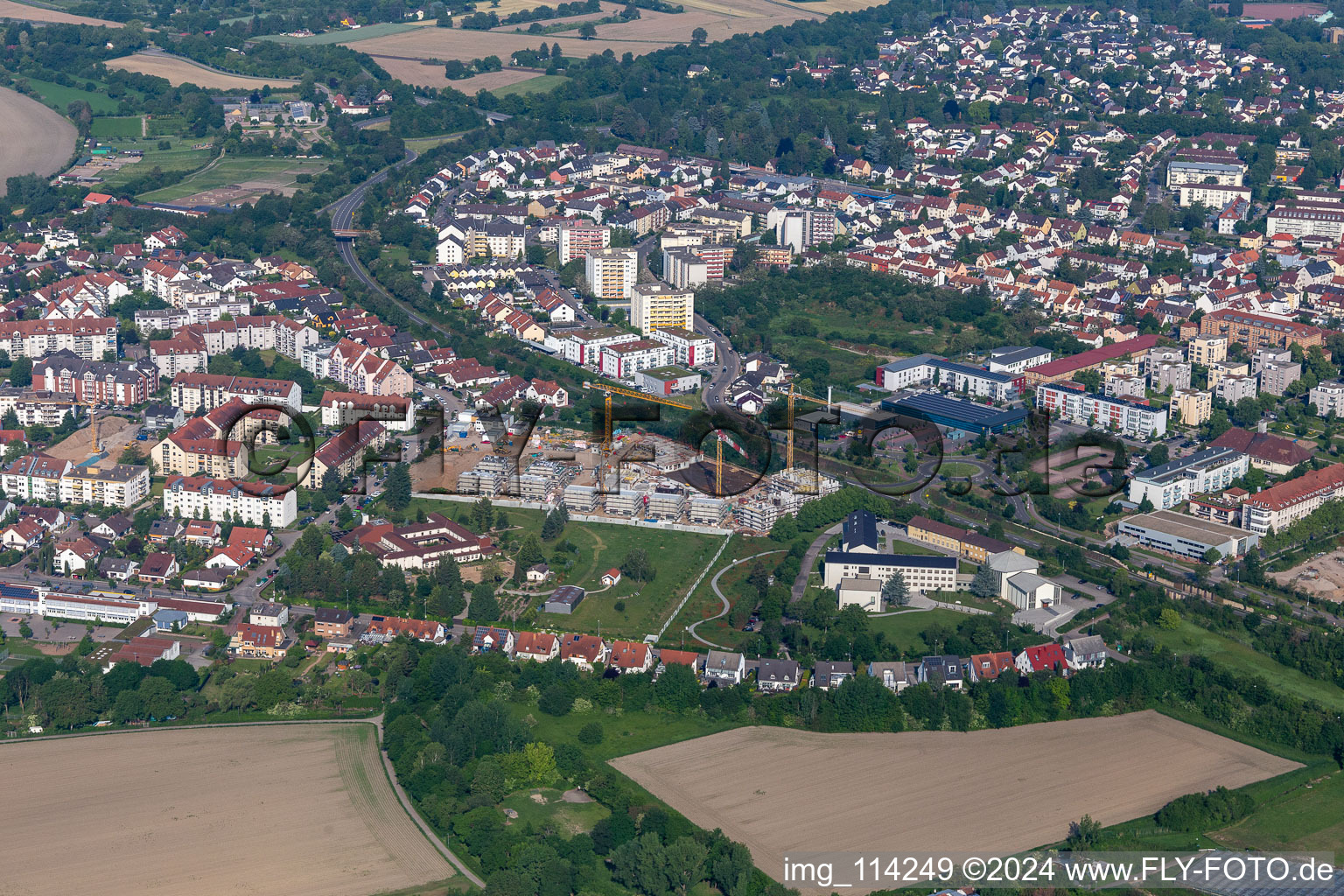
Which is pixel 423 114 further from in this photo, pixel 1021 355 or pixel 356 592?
pixel 356 592

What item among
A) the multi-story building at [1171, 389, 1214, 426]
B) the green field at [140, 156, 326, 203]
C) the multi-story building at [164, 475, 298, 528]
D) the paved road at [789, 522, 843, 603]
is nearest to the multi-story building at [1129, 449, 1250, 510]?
the multi-story building at [1171, 389, 1214, 426]

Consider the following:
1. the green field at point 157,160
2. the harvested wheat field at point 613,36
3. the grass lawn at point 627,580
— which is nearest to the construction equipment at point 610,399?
the grass lawn at point 627,580

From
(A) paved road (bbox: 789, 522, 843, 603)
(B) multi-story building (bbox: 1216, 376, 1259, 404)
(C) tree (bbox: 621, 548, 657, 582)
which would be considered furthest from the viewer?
(B) multi-story building (bbox: 1216, 376, 1259, 404)

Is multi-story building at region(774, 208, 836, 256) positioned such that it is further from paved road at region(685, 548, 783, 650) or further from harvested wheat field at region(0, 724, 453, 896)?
harvested wheat field at region(0, 724, 453, 896)

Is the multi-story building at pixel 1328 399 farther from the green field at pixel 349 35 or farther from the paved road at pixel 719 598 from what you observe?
the green field at pixel 349 35

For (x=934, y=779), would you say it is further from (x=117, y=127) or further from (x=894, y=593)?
(x=117, y=127)

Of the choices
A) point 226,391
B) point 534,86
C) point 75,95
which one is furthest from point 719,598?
point 75,95

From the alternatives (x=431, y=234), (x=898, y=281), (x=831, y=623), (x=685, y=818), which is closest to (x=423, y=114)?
(x=431, y=234)
